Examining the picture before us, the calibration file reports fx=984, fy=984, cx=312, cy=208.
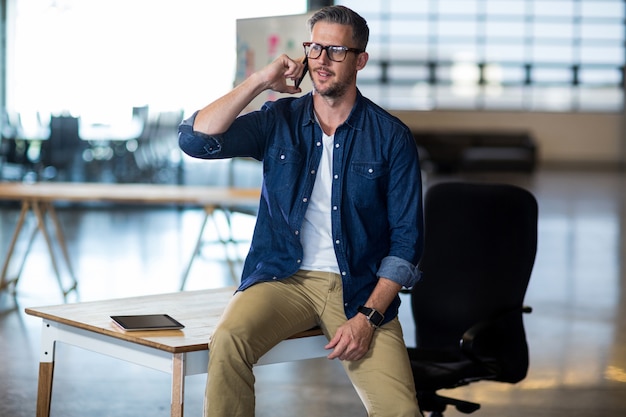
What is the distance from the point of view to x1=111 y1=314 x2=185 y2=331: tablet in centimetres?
262

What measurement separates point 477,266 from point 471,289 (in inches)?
3.3

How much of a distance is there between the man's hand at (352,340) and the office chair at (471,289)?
21.9 inches

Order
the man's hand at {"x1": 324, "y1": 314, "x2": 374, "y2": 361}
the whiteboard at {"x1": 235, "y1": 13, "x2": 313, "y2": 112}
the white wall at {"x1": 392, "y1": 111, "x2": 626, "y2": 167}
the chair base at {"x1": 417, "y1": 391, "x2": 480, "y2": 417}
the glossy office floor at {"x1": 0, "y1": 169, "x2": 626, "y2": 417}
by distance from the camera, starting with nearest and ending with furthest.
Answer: the man's hand at {"x1": 324, "y1": 314, "x2": 374, "y2": 361}, the chair base at {"x1": 417, "y1": 391, "x2": 480, "y2": 417}, the glossy office floor at {"x1": 0, "y1": 169, "x2": 626, "y2": 417}, the whiteboard at {"x1": 235, "y1": 13, "x2": 313, "y2": 112}, the white wall at {"x1": 392, "y1": 111, "x2": 626, "y2": 167}

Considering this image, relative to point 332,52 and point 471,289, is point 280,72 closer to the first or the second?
point 332,52

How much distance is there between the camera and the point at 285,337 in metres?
2.66

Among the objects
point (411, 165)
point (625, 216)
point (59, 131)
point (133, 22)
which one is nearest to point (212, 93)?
point (133, 22)

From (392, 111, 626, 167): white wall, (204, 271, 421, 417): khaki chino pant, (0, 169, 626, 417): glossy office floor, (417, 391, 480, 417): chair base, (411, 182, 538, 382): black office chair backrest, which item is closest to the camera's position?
(204, 271, 421, 417): khaki chino pant

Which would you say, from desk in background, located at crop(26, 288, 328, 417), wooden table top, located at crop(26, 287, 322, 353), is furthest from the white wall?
desk in background, located at crop(26, 288, 328, 417)

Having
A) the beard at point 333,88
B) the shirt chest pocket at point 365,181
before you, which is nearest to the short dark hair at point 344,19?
the beard at point 333,88

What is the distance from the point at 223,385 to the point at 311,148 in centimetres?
74

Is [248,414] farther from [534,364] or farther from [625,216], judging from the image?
[625,216]

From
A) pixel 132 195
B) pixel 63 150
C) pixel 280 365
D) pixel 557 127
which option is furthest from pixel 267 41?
pixel 557 127

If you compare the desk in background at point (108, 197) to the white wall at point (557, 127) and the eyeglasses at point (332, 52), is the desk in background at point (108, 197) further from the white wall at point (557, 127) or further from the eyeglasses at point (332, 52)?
the white wall at point (557, 127)

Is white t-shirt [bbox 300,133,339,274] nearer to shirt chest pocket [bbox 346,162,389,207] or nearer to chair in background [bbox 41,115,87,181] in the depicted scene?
shirt chest pocket [bbox 346,162,389,207]
